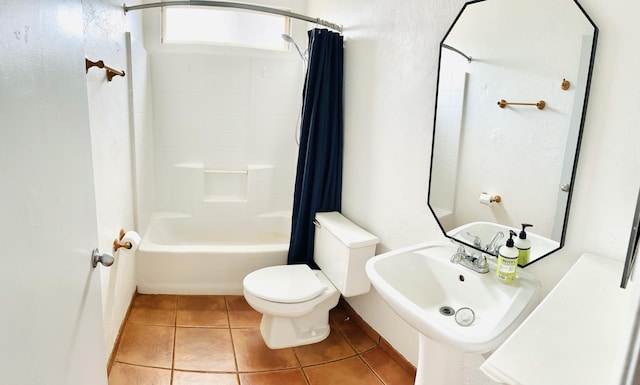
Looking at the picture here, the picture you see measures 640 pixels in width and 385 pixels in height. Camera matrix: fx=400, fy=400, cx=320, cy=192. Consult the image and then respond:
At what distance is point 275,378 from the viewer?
205 cm

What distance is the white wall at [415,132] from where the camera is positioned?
3.85 feet

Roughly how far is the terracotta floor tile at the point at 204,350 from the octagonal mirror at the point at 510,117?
1363 mm

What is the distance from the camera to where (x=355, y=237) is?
2240 millimetres

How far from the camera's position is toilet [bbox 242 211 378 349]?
216 centimetres

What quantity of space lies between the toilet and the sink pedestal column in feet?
2.38

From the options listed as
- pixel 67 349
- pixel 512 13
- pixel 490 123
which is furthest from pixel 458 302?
pixel 67 349

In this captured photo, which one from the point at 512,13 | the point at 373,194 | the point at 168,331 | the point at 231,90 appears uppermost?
the point at 512,13

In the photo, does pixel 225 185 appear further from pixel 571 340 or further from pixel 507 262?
pixel 571 340

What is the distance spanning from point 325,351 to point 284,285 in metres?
0.45

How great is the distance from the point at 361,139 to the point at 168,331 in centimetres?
164

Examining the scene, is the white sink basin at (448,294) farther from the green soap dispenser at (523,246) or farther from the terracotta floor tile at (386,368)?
the terracotta floor tile at (386,368)

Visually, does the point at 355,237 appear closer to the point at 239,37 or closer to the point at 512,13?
the point at 512,13

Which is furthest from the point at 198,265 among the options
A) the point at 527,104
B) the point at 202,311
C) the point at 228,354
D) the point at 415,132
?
the point at 527,104

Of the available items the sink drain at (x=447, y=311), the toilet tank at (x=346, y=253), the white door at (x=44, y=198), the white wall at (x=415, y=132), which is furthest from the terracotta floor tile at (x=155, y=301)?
the sink drain at (x=447, y=311)
